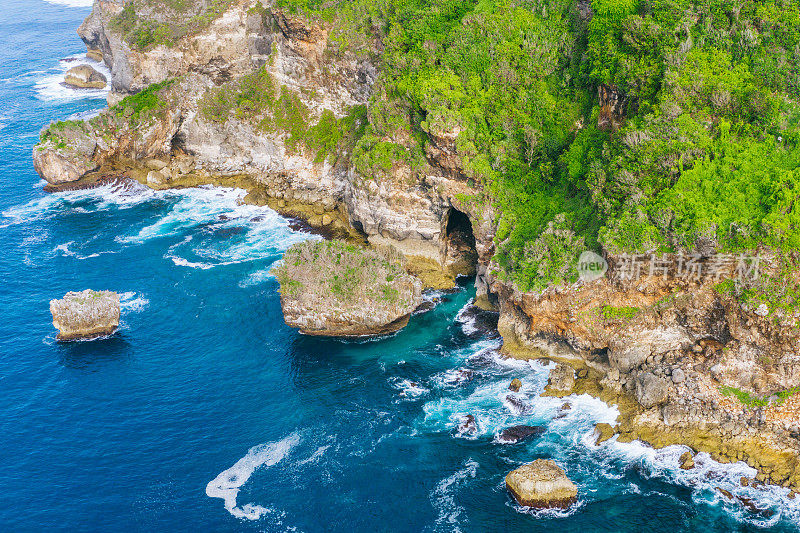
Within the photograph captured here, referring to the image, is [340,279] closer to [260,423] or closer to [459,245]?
[260,423]

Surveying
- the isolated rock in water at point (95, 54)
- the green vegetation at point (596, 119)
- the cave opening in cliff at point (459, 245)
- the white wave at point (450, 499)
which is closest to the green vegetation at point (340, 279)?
the cave opening in cliff at point (459, 245)

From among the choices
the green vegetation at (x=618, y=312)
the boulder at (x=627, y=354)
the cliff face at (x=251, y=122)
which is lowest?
the boulder at (x=627, y=354)

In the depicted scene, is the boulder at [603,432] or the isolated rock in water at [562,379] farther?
the isolated rock in water at [562,379]

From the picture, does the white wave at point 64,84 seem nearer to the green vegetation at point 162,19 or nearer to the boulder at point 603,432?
the green vegetation at point 162,19

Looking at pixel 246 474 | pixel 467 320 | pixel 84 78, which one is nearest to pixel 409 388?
pixel 467 320

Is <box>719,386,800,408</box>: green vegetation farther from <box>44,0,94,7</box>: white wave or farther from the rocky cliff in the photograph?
<box>44,0,94,7</box>: white wave

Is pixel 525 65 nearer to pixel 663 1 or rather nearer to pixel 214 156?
pixel 663 1

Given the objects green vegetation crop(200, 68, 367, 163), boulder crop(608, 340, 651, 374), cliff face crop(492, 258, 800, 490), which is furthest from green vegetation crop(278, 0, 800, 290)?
green vegetation crop(200, 68, 367, 163)
